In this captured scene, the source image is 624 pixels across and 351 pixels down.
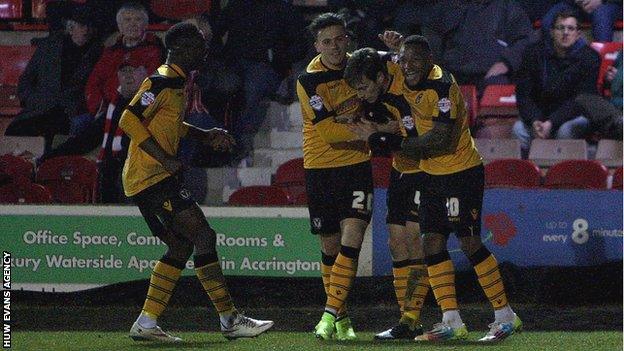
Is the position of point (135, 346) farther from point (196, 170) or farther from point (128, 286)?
point (196, 170)

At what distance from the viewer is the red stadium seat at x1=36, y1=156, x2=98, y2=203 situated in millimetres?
11414

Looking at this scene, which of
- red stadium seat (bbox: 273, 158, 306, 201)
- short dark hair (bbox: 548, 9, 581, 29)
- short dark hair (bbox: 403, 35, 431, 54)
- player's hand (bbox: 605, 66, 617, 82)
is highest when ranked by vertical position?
short dark hair (bbox: 548, 9, 581, 29)

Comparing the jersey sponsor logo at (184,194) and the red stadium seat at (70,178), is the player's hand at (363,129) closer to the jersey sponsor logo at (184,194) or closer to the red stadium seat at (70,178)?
the jersey sponsor logo at (184,194)

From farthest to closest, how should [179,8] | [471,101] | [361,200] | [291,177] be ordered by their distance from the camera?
1. [179,8]
2. [471,101]
3. [291,177]
4. [361,200]

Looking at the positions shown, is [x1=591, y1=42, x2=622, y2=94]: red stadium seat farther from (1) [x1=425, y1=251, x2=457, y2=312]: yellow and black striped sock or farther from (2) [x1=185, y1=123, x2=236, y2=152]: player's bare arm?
(2) [x1=185, y1=123, x2=236, y2=152]: player's bare arm

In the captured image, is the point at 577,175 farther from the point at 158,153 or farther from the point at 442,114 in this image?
the point at 158,153

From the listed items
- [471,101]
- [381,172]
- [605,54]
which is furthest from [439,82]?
[605,54]

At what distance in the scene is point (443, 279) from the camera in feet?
23.6

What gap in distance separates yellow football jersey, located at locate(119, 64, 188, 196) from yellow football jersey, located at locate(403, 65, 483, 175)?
53.6 inches

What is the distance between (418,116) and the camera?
24.1ft

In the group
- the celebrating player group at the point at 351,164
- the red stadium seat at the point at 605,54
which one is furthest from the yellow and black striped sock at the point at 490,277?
the red stadium seat at the point at 605,54

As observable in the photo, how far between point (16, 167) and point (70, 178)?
518mm

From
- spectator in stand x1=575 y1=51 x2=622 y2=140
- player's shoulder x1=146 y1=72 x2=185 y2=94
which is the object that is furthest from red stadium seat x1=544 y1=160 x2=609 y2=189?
player's shoulder x1=146 y1=72 x2=185 y2=94

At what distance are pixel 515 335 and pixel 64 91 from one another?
6259mm
